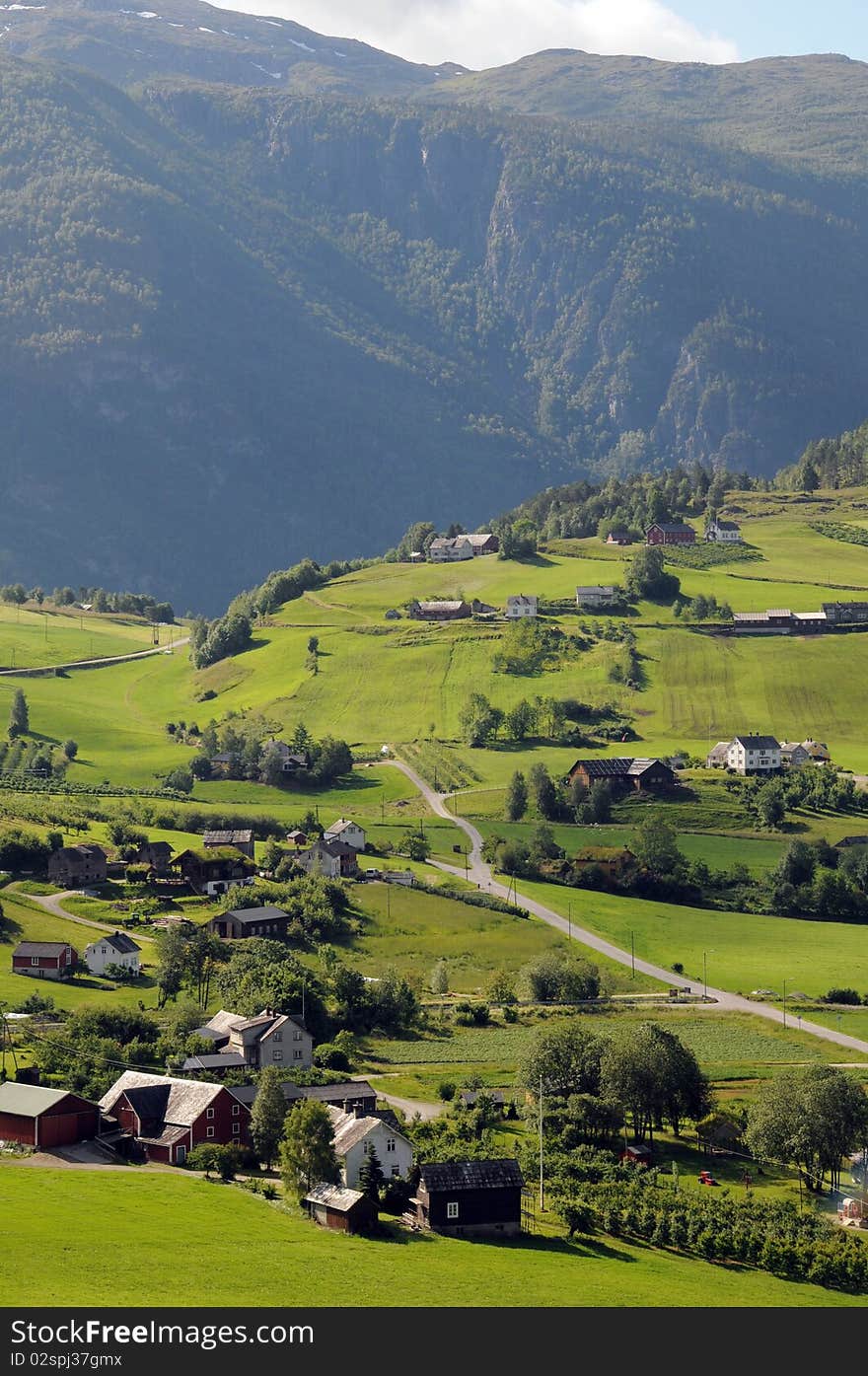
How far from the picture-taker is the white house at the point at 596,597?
632 ft

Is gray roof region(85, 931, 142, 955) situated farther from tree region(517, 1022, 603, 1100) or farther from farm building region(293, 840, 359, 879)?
tree region(517, 1022, 603, 1100)

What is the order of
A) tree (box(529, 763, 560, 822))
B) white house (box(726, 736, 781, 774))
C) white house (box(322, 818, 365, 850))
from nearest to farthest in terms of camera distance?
1. white house (box(322, 818, 365, 850))
2. tree (box(529, 763, 560, 822))
3. white house (box(726, 736, 781, 774))

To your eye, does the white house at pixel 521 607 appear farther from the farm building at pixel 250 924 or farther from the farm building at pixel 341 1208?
the farm building at pixel 341 1208

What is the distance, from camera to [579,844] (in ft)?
431

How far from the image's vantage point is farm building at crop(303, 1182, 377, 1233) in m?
58.2

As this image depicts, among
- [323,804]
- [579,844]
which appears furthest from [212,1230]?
[323,804]

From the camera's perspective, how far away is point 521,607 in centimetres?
19100

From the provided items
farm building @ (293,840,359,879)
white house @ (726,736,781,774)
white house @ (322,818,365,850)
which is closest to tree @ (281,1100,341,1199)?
farm building @ (293,840,359,879)

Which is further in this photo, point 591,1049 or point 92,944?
point 92,944

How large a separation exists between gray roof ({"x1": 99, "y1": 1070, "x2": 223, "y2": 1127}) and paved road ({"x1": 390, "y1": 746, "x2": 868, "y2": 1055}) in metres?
34.4

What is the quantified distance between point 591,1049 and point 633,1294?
2545cm

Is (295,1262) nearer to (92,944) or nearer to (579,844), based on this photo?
(92,944)

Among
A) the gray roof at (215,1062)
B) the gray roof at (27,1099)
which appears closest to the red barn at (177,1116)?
the gray roof at (27,1099)
